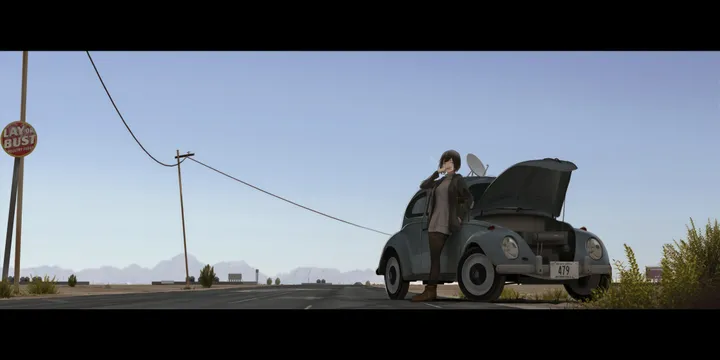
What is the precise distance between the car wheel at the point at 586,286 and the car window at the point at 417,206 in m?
3.04

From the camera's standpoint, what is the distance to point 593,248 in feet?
40.2

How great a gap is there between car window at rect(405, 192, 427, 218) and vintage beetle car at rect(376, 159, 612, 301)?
0.02m

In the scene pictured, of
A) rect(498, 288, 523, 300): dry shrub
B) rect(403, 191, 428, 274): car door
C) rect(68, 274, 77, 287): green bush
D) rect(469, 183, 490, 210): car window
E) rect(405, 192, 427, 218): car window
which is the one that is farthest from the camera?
rect(68, 274, 77, 287): green bush

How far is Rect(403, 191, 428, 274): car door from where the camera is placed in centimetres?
1288

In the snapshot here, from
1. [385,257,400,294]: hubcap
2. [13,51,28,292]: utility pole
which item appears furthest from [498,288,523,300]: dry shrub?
[13,51,28,292]: utility pole

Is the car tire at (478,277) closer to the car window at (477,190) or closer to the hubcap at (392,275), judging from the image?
the car window at (477,190)

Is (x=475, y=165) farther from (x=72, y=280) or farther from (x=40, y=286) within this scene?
(x=72, y=280)

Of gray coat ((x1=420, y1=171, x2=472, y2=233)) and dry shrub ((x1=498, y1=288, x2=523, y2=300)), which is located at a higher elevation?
gray coat ((x1=420, y1=171, x2=472, y2=233))

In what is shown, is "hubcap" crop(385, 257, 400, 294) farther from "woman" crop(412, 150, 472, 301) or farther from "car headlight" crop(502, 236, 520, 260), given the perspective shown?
"car headlight" crop(502, 236, 520, 260)

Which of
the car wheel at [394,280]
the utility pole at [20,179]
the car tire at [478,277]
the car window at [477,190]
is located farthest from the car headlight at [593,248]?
the utility pole at [20,179]

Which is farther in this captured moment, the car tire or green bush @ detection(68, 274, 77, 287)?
green bush @ detection(68, 274, 77, 287)
